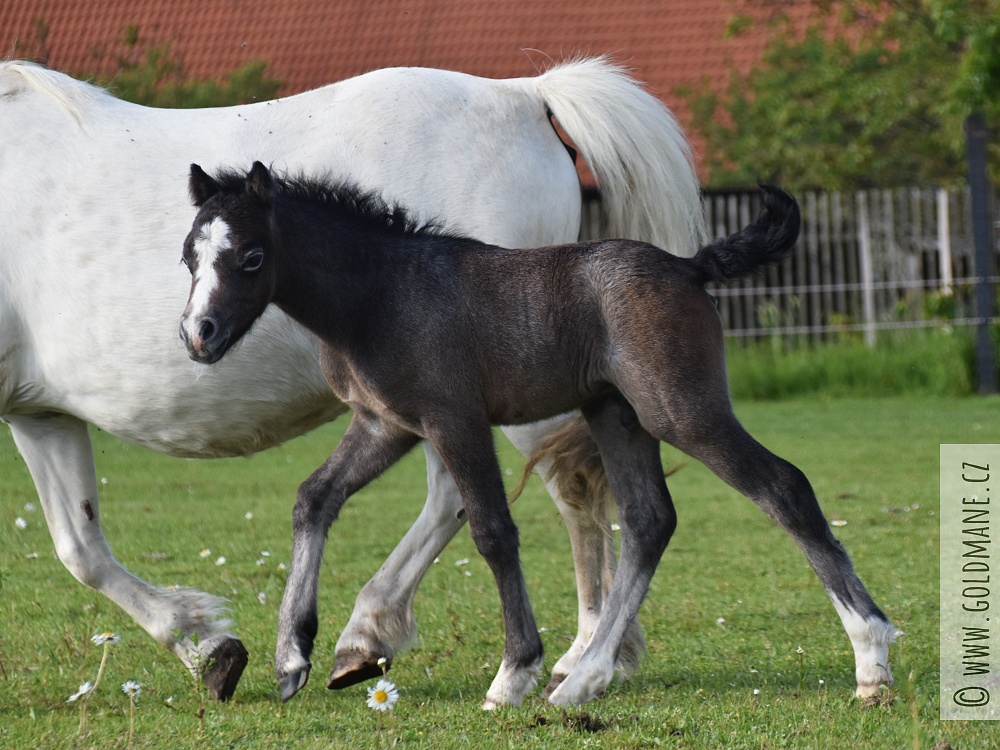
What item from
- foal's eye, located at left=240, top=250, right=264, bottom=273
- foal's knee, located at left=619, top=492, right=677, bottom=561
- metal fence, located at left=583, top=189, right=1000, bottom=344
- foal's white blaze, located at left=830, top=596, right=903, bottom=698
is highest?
foal's eye, located at left=240, top=250, right=264, bottom=273

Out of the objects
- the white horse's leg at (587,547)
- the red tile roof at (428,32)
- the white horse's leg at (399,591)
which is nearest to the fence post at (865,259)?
the red tile roof at (428,32)

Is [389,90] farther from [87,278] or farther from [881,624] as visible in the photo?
[881,624]

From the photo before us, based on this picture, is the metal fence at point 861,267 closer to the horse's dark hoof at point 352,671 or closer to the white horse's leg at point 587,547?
the white horse's leg at point 587,547

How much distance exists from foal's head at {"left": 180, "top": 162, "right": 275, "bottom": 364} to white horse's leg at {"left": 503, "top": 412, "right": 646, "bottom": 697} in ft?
4.29

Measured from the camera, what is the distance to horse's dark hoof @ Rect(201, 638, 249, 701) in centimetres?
486

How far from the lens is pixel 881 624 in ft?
13.5

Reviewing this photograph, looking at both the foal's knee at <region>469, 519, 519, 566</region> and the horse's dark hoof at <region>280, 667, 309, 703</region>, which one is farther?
the horse's dark hoof at <region>280, 667, 309, 703</region>

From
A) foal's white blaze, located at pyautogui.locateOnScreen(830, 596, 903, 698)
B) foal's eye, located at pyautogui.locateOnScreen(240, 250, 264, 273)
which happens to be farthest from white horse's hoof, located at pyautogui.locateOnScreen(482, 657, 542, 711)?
foal's eye, located at pyautogui.locateOnScreen(240, 250, 264, 273)

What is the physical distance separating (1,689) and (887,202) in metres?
14.4

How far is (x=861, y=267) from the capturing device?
57.4ft

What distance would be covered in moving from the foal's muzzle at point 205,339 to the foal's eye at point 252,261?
0.69ft

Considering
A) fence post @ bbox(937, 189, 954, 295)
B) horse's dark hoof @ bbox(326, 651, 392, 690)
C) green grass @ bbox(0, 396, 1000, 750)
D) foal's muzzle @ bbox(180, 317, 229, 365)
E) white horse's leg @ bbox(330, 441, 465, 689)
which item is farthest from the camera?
fence post @ bbox(937, 189, 954, 295)

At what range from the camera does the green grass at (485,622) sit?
4043 mm

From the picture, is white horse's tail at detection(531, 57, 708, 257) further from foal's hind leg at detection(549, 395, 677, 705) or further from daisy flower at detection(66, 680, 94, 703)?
daisy flower at detection(66, 680, 94, 703)
